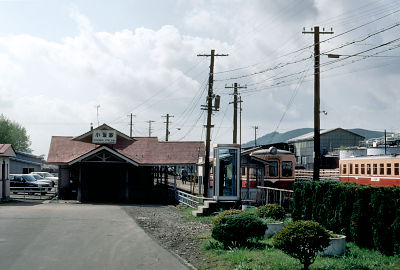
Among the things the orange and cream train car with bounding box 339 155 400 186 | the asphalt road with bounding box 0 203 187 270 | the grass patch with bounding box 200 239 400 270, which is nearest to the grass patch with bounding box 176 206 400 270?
the grass patch with bounding box 200 239 400 270

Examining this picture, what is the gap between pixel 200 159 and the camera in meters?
39.0

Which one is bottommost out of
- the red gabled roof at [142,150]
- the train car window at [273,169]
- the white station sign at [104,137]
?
the train car window at [273,169]

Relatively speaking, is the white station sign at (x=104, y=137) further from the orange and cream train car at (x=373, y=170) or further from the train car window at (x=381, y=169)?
the train car window at (x=381, y=169)

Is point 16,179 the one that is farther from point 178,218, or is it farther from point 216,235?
point 216,235

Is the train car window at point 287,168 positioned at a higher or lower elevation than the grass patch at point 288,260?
higher

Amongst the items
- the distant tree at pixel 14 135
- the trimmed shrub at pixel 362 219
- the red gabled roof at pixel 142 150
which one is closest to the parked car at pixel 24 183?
the red gabled roof at pixel 142 150

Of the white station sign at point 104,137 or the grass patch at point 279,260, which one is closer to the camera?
the grass patch at point 279,260

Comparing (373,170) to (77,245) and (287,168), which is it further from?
(77,245)

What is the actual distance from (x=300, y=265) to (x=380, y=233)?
260 centimetres

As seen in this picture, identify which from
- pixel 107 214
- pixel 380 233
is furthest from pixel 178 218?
pixel 380 233

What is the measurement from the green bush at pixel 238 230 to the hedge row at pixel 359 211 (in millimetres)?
2413

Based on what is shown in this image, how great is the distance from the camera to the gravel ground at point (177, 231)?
14988 millimetres

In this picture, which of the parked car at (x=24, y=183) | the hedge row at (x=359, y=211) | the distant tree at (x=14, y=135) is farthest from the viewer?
the distant tree at (x=14, y=135)

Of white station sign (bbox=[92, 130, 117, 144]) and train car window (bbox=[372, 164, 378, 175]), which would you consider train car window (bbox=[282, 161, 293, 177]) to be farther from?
white station sign (bbox=[92, 130, 117, 144])
